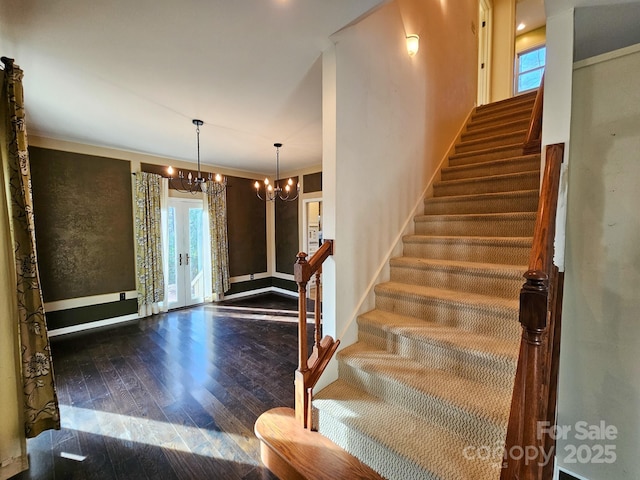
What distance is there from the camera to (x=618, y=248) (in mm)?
1518

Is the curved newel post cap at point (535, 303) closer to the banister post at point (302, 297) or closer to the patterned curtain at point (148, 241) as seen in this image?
the banister post at point (302, 297)

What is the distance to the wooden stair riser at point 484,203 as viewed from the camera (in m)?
2.34

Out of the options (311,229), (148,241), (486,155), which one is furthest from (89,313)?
(486,155)

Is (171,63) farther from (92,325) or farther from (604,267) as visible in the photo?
(92,325)

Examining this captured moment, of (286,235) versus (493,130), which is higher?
(493,130)

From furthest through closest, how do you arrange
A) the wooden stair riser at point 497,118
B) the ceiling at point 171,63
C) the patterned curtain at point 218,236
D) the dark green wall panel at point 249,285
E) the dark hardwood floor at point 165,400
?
the dark green wall panel at point 249,285, the patterned curtain at point 218,236, the wooden stair riser at point 497,118, the dark hardwood floor at point 165,400, the ceiling at point 171,63

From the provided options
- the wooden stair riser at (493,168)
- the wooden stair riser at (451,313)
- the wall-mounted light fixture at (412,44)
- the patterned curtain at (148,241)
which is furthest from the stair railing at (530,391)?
the patterned curtain at (148,241)

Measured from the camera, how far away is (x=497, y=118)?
3746 mm

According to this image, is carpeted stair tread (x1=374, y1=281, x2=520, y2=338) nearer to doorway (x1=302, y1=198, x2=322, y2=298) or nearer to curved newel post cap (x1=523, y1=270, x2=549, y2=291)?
curved newel post cap (x1=523, y1=270, x2=549, y2=291)

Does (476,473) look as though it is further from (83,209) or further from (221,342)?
(83,209)

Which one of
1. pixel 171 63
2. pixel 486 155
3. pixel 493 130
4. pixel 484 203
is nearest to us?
pixel 171 63

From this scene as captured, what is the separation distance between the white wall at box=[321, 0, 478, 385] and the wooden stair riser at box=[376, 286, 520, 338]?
0.19 metres

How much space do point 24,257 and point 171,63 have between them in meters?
1.74

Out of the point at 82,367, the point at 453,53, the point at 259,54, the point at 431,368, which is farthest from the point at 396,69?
the point at 82,367
